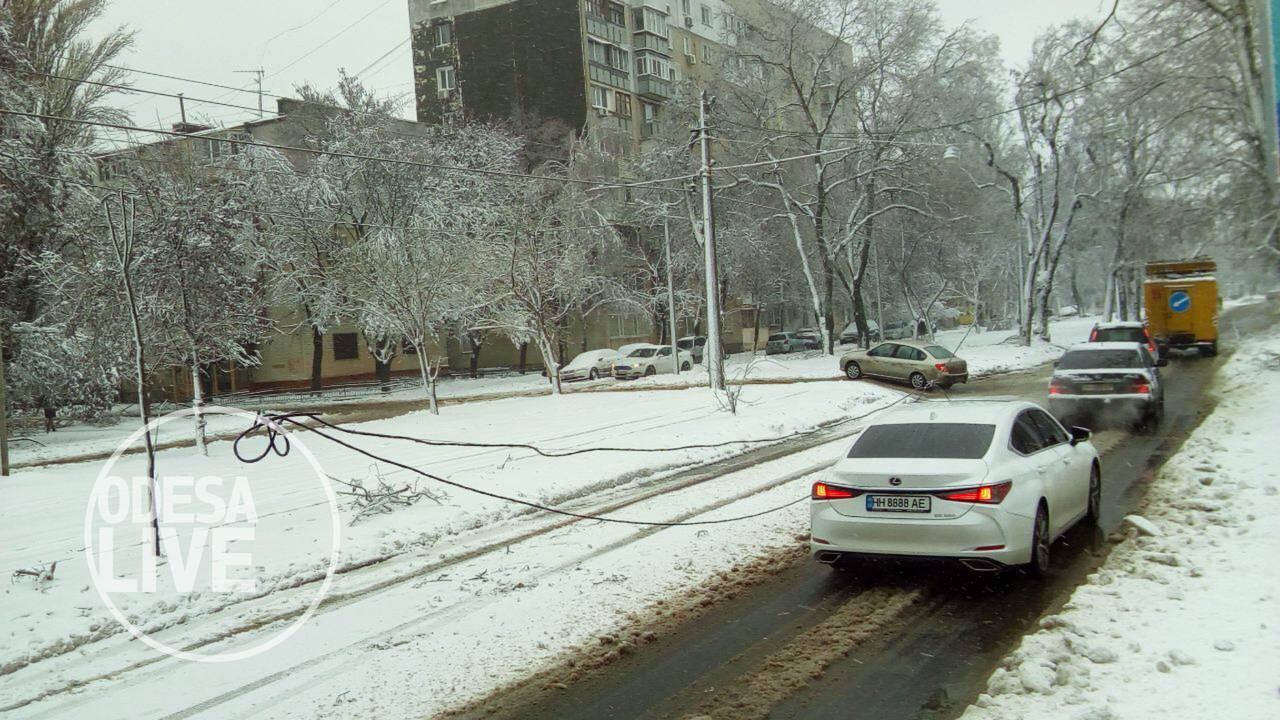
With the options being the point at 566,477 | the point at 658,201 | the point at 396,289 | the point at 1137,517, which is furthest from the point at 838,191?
the point at 1137,517

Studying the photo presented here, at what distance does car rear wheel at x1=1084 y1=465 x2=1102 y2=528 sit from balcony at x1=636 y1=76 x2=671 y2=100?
181 ft

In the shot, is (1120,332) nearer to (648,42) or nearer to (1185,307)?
(1185,307)

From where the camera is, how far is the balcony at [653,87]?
60219 mm

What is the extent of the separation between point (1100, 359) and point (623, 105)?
4716 cm

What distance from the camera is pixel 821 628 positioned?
19.7 feet

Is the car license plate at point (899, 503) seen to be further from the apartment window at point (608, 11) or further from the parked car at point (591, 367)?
the apartment window at point (608, 11)

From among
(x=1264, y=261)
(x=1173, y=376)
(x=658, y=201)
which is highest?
(x=658, y=201)

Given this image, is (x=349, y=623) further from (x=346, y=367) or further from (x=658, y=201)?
(x=346, y=367)

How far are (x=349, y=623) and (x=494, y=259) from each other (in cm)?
2197

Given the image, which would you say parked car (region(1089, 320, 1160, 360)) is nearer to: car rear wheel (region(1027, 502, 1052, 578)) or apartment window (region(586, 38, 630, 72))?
car rear wheel (region(1027, 502, 1052, 578))

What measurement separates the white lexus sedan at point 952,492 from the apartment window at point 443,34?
56947 millimetres

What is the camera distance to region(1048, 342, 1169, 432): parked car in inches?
639

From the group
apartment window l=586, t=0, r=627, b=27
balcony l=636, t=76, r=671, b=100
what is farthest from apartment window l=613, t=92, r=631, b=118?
apartment window l=586, t=0, r=627, b=27

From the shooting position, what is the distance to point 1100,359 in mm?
17109
